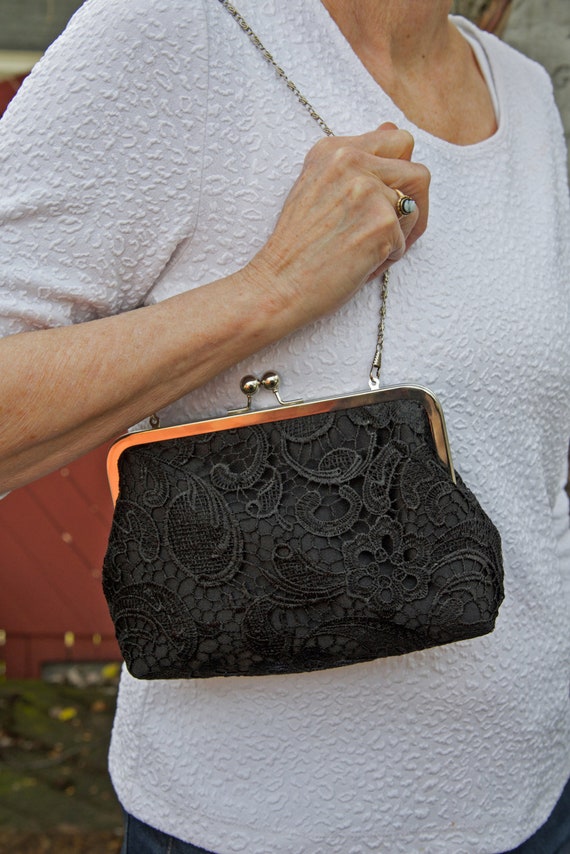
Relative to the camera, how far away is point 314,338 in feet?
3.09

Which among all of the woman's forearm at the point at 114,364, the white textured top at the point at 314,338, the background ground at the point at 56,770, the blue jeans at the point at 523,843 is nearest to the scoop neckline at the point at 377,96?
the white textured top at the point at 314,338

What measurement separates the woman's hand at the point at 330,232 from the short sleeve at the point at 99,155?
3.9 inches

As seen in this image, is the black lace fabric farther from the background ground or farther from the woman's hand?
the background ground

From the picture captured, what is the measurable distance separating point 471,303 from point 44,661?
3.14 metres

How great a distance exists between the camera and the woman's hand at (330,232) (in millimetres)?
896

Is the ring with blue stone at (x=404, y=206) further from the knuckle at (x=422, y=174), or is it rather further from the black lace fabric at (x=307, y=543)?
the black lace fabric at (x=307, y=543)

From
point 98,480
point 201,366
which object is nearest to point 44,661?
point 98,480

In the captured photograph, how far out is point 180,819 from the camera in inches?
40.1

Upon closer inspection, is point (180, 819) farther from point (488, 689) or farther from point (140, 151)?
point (140, 151)

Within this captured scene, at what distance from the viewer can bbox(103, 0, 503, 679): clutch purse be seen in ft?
2.90

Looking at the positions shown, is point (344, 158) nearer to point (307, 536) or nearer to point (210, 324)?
point (210, 324)

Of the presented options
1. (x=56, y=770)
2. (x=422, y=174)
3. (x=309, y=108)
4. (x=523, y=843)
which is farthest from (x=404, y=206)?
(x=56, y=770)

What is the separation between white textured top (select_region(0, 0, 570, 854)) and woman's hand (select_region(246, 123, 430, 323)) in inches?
1.3

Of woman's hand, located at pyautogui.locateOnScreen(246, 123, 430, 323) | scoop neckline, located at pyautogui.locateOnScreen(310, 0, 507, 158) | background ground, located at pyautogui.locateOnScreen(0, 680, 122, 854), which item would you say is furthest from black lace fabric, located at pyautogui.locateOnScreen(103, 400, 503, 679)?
background ground, located at pyautogui.locateOnScreen(0, 680, 122, 854)
